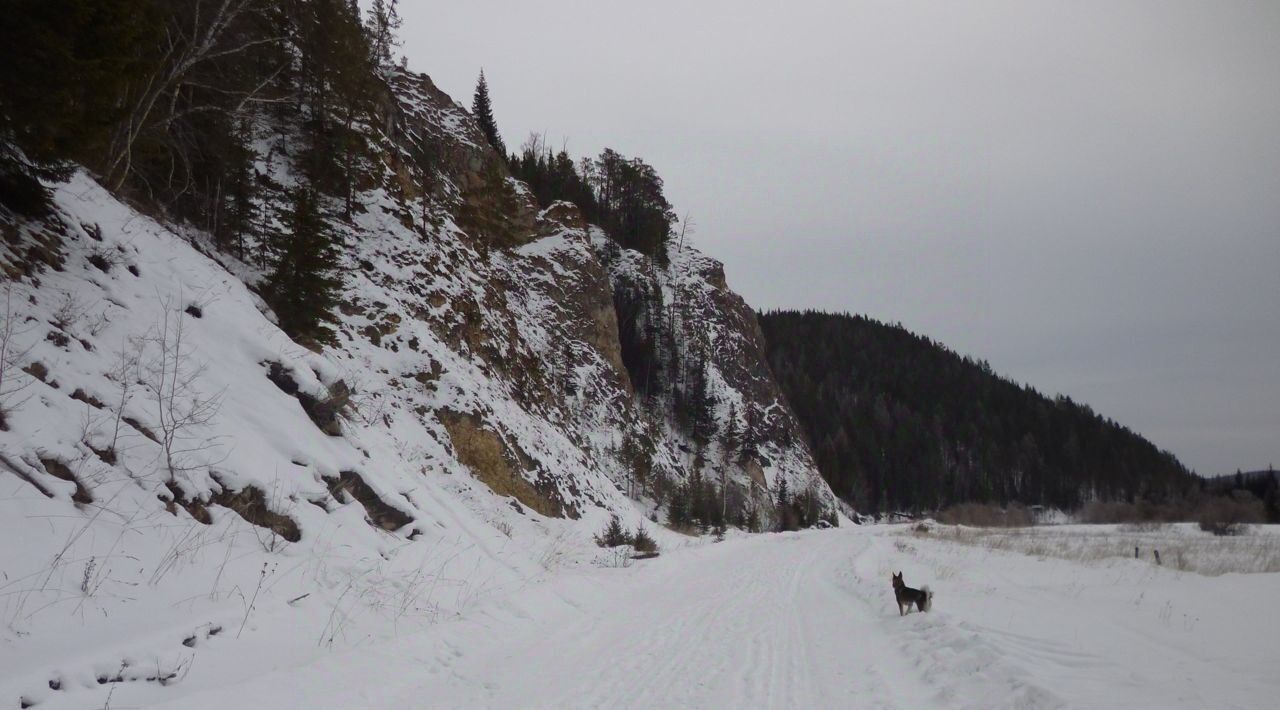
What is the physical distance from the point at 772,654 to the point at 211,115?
1981 centimetres

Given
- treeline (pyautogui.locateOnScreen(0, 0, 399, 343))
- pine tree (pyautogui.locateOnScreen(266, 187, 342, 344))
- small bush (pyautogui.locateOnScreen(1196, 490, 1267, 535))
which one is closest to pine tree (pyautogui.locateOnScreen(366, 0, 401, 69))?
treeline (pyautogui.locateOnScreen(0, 0, 399, 343))

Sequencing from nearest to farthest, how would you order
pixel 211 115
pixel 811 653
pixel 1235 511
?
pixel 811 653 < pixel 211 115 < pixel 1235 511

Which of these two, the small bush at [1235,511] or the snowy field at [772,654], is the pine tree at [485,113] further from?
the small bush at [1235,511]

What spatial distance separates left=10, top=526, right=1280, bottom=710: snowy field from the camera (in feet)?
15.2

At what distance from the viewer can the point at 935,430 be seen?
409ft

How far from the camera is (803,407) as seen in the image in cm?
10831

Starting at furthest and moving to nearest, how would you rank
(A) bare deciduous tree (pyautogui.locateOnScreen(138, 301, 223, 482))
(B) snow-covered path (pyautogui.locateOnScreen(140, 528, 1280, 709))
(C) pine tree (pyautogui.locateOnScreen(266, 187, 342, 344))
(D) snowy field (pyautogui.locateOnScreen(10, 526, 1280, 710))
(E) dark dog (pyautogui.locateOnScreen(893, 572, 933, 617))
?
(C) pine tree (pyautogui.locateOnScreen(266, 187, 342, 344)) < (E) dark dog (pyautogui.locateOnScreen(893, 572, 933, 617)) < (A) bare deciduous tree (pyautogui.locateOnScreen(138, 301, 223, 482)) < (B) snow-covered path (pyautogui.locateOnScreen(140, 528, 1280, 709)) < (D) snowy field (pyautogui.locateOnScreen(10, 526, 1280, 710))

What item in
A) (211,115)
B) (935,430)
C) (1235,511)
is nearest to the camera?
(211,115)

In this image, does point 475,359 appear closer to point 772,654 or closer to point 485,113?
point 772,654

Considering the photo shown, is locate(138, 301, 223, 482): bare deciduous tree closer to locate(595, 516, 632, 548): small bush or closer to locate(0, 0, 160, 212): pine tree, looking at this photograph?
locate(0, 0, 160, 212): pine tree

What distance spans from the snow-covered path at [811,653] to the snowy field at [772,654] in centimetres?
3

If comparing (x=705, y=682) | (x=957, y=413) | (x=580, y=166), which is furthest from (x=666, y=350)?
(x=957, y=413)

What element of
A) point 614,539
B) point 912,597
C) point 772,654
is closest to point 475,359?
point 614,539

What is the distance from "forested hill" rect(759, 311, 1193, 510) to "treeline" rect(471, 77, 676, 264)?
4372cm
